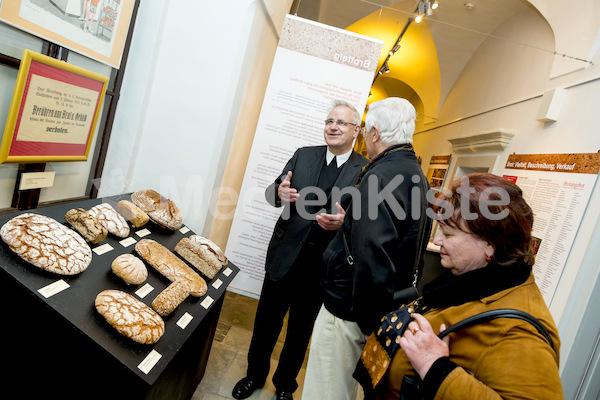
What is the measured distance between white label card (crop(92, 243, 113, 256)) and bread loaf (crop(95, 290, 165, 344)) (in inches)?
9.7

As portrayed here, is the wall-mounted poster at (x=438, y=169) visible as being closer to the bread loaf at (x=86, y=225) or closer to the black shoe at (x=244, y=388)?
the black shoe at (x=244, y=388)

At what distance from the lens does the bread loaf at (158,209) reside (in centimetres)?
183

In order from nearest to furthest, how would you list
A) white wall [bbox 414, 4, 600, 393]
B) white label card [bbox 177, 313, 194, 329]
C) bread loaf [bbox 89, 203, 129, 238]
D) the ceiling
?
white label card [bbox 177, 313, 194, 329] → bread loaf [bbox 89, 203, 129, 238] → white wall [bbox 414, 4, 600, 393] → the ceiling

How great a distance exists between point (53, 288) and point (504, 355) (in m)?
1.34

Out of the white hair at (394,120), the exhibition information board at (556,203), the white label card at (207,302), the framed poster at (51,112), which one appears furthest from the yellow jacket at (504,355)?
the exhibition information board at (556,203)

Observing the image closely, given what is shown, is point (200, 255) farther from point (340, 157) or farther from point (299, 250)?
point (340, 157)

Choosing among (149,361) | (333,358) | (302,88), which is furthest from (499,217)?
(302,88)

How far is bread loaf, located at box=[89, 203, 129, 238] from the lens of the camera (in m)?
1.48

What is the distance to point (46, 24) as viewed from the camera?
1.35 meters

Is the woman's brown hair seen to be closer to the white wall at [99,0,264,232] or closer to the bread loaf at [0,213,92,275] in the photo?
the bread loaf at [0,213,92,275]

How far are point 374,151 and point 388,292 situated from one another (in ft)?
2.24

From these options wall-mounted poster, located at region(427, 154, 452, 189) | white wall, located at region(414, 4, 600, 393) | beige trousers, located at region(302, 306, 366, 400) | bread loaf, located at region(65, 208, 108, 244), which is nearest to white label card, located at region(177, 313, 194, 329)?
bread loaf, located at region(65, 208, 108, 244)

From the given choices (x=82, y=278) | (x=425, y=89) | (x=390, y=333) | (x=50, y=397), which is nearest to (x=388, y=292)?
(x=390, y=333)

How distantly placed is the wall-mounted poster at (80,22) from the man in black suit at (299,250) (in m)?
1.23
